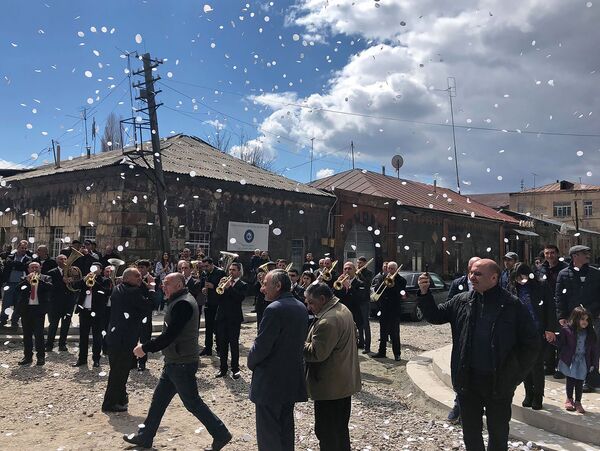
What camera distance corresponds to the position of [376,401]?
651 cm

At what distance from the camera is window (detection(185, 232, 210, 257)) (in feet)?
55.2

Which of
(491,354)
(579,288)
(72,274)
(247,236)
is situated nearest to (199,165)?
(247,236)

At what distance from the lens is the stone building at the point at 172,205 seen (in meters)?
15.5

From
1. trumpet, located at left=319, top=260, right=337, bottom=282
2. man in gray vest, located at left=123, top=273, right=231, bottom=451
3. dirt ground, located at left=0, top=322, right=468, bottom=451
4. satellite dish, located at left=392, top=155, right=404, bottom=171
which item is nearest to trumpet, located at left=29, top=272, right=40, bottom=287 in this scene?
dirt ground, located at left=0, top=322, right=468, bottom=451

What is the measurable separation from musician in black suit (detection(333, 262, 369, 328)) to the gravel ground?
3.96 feet

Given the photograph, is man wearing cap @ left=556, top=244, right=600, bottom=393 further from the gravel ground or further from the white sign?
the white sign

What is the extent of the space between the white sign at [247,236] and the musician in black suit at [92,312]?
368 inches

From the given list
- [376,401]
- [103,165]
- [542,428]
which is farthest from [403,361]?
[103,165]

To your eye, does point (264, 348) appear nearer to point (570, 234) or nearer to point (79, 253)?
point (79, 253)

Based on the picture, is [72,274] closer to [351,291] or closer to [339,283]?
[339,283]

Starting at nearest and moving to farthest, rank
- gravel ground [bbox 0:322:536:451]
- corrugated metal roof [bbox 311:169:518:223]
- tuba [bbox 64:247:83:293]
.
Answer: gravel ground [bbox 0:322:536:451] → tuba [bbox 64:247:83:293] → corrugated metal roof [bbox 311:169:518:223]

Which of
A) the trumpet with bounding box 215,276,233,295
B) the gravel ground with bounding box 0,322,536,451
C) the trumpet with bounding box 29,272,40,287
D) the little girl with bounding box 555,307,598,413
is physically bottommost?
the gravel ground with bounding box 0,322,536,451

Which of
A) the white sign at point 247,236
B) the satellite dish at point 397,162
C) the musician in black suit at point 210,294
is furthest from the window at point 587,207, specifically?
the musician in black suit at point 210,294

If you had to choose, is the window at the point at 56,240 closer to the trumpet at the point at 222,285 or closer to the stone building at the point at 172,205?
the stone building at the point at 172,205
